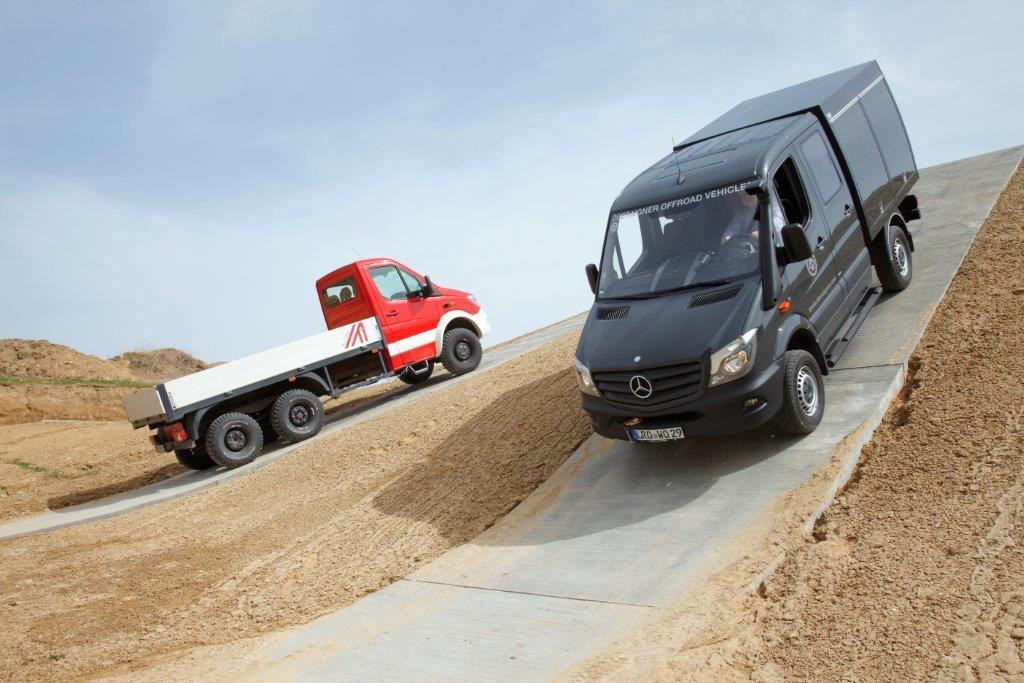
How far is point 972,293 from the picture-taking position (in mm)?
9148

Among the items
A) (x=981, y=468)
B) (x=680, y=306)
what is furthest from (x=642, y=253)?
(x=981, y=468)

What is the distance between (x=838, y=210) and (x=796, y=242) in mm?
1881

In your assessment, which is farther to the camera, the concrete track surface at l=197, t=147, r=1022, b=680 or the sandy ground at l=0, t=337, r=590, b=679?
the sandy ground at l=0, t=337, r=590, b=679

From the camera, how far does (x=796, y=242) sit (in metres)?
7.20

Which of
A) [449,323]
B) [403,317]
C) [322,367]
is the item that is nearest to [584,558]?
[322,367]

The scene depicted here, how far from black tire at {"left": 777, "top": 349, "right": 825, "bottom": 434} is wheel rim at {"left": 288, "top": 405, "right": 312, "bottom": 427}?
26.9 feet

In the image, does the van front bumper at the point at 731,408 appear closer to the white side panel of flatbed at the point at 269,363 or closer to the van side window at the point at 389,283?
the white side panel of flatbed at the point at 269,363

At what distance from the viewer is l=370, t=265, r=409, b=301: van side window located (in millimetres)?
14547

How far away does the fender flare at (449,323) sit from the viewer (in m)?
15.1

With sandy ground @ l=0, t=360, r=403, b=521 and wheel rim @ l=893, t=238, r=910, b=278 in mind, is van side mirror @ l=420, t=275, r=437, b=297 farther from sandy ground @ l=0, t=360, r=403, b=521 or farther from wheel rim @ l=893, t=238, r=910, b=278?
wheel rim @ l=893, t=238, r=910, b=278

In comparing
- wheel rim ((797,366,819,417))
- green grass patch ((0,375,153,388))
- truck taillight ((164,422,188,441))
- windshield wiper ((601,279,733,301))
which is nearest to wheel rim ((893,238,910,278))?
wheel rim ((797,366,819,417))

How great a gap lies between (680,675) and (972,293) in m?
6.36

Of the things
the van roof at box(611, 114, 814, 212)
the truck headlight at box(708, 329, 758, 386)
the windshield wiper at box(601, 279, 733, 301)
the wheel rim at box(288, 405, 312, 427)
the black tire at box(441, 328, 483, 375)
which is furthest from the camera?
the black tire at box(441, 328, 483, 375)

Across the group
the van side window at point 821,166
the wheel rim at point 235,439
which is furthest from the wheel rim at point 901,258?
the wheel rim at point 235,439
